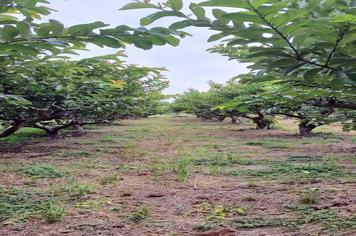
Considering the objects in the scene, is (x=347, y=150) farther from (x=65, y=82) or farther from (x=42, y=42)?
(x=42, y=42)

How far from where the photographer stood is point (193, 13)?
1.08 metres

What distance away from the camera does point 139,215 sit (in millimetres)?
2928

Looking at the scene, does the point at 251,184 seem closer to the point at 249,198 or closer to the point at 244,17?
the point at 249,198

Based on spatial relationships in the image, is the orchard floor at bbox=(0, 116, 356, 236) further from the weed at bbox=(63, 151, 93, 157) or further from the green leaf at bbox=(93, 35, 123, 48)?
the green leaf at bbox=(93, 35, 123, 48)

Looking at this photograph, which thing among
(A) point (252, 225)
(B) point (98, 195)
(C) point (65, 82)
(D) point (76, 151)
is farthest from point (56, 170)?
(A) point (252, 225)

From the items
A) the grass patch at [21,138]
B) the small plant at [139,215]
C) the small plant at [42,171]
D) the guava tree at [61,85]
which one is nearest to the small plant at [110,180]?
the small plant at [42,171]

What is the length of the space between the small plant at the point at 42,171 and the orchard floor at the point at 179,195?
1cm

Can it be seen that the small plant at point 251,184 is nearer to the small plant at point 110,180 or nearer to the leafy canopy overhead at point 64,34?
the small plant at point 110,180

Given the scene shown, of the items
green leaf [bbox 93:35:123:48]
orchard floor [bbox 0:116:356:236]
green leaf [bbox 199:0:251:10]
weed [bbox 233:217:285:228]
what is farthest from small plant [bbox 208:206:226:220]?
green leaf [bbox 199:0:251:10]

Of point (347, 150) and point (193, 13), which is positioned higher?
point (193, 13)

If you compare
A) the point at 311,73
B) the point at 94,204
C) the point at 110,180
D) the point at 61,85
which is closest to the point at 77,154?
the point at 61,85

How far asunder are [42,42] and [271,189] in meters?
3.07

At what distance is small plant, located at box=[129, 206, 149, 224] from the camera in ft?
9.50

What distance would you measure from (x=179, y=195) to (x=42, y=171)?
6.61 ft
